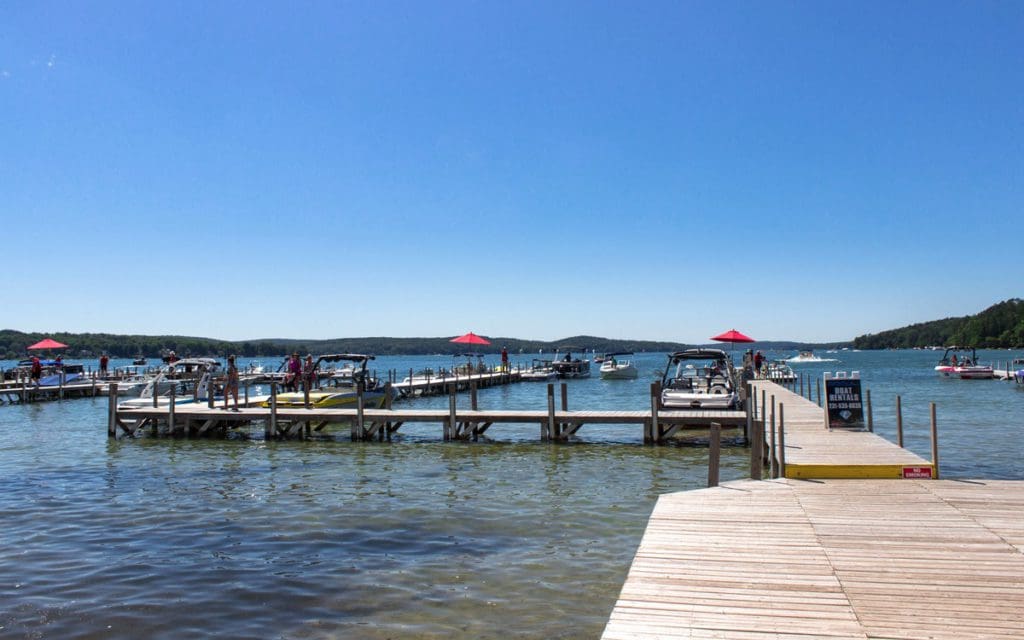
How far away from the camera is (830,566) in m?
6.72

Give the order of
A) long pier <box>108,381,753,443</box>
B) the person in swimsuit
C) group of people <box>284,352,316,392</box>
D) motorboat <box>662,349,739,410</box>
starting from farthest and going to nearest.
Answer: the person in swimsuit < group of people <box>284,352,316,392</box> < motorboat <box>662,349,739,410</box> < long pier <box>108,381,753,443</box>

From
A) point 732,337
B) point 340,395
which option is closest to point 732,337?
point 732,337

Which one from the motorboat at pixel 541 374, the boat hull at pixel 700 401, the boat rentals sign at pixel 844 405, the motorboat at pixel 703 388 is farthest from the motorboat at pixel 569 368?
the boat rentals sign at pixel 844 405

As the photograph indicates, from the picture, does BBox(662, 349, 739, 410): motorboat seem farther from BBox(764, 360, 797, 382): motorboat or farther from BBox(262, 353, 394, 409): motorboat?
BBox(764, 360, 797, 382): motorboat

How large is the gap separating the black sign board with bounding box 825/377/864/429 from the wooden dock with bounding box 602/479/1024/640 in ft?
24.2

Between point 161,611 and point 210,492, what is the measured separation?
272 inches

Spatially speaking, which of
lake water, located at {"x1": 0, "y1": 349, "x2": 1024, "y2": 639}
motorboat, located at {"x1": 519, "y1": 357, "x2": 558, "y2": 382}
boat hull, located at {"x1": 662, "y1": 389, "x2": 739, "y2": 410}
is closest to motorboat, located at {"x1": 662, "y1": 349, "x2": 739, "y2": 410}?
boat hull, located at {"x1": 662, "y1": 389, "x2": 739, "y2": 410}

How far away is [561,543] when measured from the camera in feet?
34.7

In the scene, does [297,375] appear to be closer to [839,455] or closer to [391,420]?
[391,420]

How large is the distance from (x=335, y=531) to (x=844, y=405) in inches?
469

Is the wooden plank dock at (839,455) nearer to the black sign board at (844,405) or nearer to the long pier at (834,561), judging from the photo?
the long pier at (834,561)

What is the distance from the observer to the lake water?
317 inches

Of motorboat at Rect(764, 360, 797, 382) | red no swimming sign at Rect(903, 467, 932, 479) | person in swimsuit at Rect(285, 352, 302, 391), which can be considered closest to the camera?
red no swimming sign at Rect(903, 467, 932, 479)

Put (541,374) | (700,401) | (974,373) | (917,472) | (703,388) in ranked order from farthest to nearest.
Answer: (541,374)
(974,373)
(703,388)
(700,401)
(917,472)
